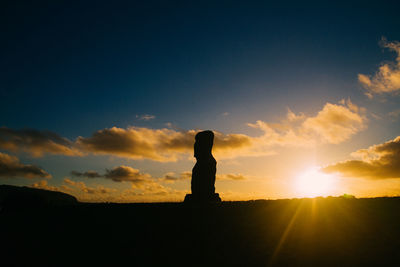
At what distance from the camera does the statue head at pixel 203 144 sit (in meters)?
23.1

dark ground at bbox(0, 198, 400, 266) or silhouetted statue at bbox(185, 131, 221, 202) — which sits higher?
silhouetted statue at bbox(185, 131, 221, 202)

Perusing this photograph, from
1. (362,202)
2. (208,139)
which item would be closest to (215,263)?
(362,202)

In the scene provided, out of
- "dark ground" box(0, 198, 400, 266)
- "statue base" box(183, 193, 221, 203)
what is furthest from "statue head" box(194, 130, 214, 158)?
"dark ground" box(0, 198, 400, 266)

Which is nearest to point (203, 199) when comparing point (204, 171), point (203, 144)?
point (204, 171)

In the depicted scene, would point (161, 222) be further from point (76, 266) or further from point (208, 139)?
point (208, 139)

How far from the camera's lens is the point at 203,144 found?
2314 cm

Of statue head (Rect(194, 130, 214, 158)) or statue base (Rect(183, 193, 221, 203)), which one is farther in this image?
statue head (Rect(194, 130, 214, 158))

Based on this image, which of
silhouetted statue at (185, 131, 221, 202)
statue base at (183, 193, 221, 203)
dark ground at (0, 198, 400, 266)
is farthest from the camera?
silhouetted statue at (185, 131, 221, 202)

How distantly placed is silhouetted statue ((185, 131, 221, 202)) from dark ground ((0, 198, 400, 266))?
544 centimetres

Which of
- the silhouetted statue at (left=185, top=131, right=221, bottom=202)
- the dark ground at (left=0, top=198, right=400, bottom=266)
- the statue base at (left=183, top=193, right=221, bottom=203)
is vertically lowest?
the dark ground at (left=0, top=198, right=400, bottom=266)

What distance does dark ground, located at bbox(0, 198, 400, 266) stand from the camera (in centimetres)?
988

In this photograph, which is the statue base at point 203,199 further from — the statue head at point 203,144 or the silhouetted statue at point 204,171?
the statue head at point 203,144

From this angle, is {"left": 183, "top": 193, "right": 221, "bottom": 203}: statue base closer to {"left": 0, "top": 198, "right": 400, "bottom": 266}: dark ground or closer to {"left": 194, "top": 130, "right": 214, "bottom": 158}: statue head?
{"left": 194, "top": 130, "right": 214, "bottom": 158}: statue head

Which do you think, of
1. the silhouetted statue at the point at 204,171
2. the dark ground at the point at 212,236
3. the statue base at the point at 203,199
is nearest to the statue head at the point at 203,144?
the silhouetted statue at the point at 204,171
